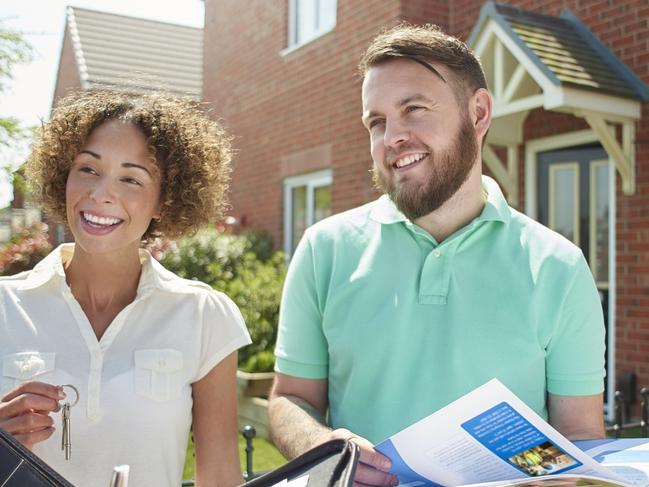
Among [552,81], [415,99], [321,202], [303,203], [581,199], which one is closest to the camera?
[415,99]

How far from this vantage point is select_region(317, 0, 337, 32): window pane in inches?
336

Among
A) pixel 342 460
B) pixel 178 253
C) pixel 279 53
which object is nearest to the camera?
pixel 342 460

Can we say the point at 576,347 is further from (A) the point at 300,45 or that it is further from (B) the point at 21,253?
(B) the point at 21,253

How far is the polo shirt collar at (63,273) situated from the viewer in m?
2.03

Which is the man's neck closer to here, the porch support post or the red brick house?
the red brick house

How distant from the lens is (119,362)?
1.96 m

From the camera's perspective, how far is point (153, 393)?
1.94 m

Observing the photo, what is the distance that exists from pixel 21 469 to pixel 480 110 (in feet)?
4.96

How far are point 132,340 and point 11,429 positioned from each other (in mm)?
450

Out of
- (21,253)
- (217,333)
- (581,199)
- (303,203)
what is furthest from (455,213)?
(21,253)

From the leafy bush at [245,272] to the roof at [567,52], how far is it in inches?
119

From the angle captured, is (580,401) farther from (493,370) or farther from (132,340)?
(132,340)

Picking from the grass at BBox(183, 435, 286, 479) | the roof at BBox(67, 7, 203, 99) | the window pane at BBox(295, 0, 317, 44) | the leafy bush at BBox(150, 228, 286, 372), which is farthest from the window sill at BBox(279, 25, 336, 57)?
the roof at BBox(67, 7, 203, 99)

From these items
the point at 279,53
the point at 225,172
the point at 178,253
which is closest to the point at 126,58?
the point at 279,53
